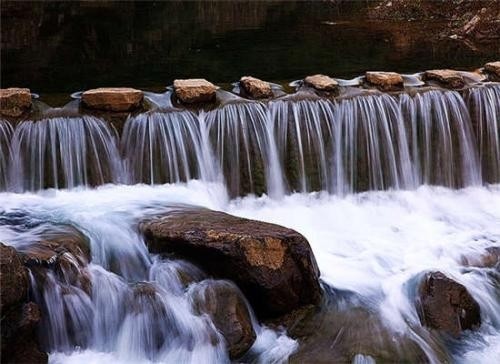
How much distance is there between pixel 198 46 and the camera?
12.0 m

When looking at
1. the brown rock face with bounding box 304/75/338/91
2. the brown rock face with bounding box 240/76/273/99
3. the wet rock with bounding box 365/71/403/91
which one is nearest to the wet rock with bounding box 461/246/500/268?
the wet rock with bounding box 365/71/403/91

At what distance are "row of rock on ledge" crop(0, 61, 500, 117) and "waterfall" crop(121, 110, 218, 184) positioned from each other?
238 millimetres

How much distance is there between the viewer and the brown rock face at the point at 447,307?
515 centimetres

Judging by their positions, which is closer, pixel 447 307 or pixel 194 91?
pixel 447 307

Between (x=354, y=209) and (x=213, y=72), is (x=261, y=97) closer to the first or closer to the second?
(x=354, y=209)

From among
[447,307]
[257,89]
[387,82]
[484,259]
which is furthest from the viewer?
[387,82]

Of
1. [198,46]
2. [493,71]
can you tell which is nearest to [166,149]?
[493,71]

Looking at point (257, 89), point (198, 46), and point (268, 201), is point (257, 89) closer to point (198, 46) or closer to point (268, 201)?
point (268, 201)

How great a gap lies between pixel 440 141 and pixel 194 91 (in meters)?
3.20

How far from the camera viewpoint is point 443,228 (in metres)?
6.97

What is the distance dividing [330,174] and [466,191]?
5.92 ft

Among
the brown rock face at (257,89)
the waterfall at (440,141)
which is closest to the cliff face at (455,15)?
the waterfall at (440,141)

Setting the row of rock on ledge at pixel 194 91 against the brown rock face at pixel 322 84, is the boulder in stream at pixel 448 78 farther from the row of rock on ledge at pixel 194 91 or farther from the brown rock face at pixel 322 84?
the brown rock face at pixel 322 84

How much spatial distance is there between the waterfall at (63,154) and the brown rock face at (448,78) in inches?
174
